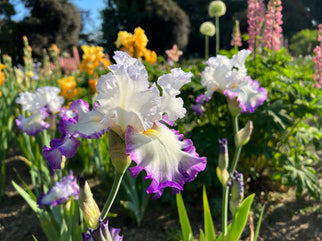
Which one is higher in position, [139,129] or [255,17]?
[255,17]

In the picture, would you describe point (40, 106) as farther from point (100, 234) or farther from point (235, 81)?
point (100, 234)

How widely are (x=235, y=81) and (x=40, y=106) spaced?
144 cm

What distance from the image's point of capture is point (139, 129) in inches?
31.2

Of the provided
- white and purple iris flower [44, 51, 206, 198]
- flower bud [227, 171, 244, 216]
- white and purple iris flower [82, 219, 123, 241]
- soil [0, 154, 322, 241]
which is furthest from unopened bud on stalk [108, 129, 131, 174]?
soil [0, 154, 322, 241]

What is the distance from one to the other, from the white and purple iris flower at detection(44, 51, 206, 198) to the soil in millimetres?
1518

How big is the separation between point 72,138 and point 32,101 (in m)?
1.61

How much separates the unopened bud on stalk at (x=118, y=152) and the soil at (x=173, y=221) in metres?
1.49

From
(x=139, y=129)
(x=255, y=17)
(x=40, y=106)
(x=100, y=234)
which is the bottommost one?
(x=100, y=234)

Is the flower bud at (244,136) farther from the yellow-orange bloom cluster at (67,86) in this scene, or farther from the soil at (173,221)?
the yellow-orange bloom cluster at (67,86)

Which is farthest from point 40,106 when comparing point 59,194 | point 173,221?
point 173,221

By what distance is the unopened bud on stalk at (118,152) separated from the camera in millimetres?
803

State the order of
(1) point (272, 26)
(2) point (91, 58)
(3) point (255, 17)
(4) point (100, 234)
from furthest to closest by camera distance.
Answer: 1. (2) point (91, 58)
2. (3) point (255, 17)
3. (1) point (272, 26)
4. (4) point (100, 234)

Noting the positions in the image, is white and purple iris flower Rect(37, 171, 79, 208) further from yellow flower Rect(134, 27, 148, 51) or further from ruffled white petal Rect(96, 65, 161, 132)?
yellow flower Rect(134, 27, 148, 51)

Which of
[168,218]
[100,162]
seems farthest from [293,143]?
[100,162]
